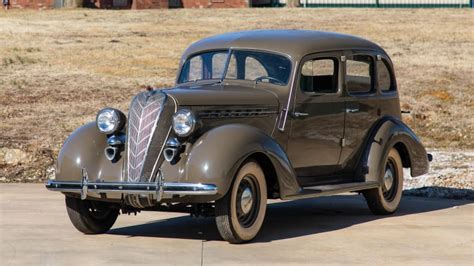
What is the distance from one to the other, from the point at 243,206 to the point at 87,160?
56.3 inches

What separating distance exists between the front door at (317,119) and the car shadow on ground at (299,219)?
51cm

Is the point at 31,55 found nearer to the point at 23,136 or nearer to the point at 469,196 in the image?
the point at 23,136

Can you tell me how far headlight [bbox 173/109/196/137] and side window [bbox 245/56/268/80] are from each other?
156 centimetres

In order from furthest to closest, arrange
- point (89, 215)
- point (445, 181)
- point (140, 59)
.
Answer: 1. point (140, 59)
2. point (445, 181)
3. point (89, 215)

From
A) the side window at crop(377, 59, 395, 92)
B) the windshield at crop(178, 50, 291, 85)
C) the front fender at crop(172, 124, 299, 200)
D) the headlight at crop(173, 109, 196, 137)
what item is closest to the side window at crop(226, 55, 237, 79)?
the windshield at crop(178, 50, 291, 85)

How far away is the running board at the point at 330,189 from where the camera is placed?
10950 millimetres

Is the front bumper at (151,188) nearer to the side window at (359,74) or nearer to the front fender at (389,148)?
the front fender at (389,148)

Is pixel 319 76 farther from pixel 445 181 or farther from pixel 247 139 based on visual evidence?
pixel 445 181

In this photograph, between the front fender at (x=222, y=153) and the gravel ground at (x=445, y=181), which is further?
the gravel ground at (x=445, y=181)

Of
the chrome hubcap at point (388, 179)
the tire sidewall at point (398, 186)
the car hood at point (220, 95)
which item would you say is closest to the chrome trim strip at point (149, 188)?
the car hood at point (220, 95)

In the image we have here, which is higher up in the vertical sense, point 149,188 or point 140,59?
point 149,188

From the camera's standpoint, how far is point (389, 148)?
12.3 m

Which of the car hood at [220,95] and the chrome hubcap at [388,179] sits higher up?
the car hood at [220,95]

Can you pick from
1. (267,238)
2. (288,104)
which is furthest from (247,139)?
(288,104)
